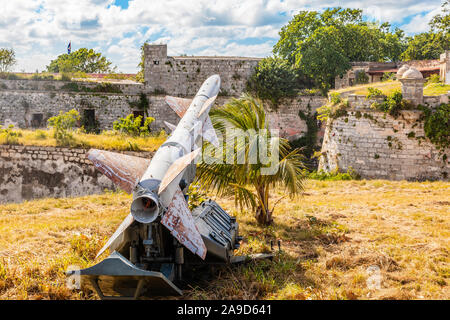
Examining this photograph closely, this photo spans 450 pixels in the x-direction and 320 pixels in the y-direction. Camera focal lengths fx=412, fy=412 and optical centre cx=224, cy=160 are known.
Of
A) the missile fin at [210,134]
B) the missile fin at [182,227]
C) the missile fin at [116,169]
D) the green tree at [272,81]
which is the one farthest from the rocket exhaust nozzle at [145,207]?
the green tree at [272,81]

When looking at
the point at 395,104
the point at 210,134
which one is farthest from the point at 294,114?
the point at 210,134

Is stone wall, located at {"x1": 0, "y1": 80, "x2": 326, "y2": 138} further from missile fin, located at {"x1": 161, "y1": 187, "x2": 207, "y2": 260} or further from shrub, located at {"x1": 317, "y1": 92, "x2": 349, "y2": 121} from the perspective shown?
missile fin, located at {"x1": 161, "y1": 187, "x2": 207, "y2": 260}

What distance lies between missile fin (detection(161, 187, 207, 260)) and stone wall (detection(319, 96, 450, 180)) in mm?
12286

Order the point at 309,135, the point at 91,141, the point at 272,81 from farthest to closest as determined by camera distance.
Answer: the point at 309,135
the point at 272,81
the point at 91,141

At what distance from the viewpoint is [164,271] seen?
18.3 feet

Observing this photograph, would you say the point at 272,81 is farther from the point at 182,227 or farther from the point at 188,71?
the point at 182,227

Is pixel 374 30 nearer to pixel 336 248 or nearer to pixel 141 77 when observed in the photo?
pixel 141 77

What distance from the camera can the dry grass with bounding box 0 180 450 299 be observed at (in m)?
5.68

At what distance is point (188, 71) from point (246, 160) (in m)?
16.4

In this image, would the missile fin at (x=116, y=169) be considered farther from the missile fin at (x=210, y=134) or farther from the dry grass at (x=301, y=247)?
the missile fin at (x=210, y=134)

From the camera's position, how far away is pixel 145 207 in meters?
5.17

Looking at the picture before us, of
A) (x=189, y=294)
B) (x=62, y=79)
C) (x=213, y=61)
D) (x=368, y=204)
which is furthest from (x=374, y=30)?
(x=189, y=294)
